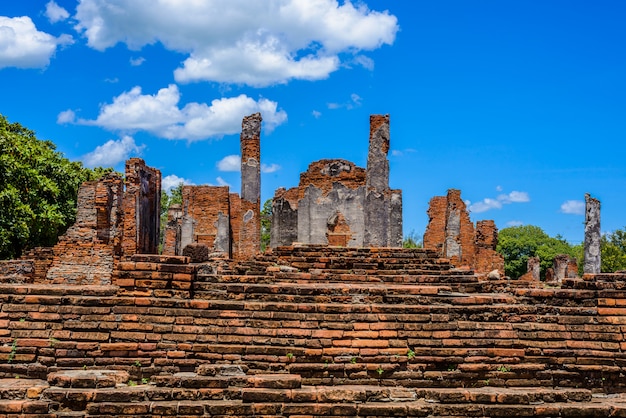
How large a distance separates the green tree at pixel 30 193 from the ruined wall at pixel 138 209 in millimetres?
2796

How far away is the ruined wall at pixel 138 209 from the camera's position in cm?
1579

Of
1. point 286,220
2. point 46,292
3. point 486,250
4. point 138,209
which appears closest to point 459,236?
point 486,250

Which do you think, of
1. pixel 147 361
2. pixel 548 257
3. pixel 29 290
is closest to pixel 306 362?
pixel 147 361

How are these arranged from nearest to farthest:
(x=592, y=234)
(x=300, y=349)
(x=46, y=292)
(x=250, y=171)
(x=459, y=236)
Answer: (x=300, y=349), (x=46, y=292), (x=250, y=171), (x=592, y=234), (x=459, y=236)

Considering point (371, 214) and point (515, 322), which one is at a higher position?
point (371, 214)

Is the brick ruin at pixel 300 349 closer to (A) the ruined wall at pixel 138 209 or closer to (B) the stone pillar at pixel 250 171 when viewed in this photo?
(A) the ruined wall at pixel 138 209

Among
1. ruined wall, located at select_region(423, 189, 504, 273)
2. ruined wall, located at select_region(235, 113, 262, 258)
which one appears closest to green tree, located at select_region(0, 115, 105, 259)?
ruined wall, located at select_region(235, 113, 262, 258)

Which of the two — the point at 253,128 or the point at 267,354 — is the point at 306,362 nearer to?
the point at 267,354

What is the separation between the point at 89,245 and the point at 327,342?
11104 mm

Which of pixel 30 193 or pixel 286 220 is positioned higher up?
pixel 30 193

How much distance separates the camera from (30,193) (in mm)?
18531

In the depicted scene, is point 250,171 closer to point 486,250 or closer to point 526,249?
point 486,250

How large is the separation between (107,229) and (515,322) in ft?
39.5

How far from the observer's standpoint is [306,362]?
522 cm
